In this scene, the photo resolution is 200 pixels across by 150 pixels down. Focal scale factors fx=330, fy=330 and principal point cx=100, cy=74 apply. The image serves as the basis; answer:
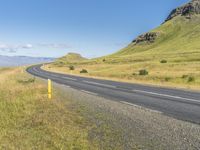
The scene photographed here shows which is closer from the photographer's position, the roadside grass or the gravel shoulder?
the gravel shoulder

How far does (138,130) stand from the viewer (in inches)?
387

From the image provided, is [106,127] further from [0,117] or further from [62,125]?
[0,117]

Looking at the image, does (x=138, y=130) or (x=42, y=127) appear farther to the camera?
(x=42, y=127)

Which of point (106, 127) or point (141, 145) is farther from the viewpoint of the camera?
point (106, 127)

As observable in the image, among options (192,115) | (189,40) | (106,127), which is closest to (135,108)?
(192,115)

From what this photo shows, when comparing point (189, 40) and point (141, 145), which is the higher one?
point (189, 40)

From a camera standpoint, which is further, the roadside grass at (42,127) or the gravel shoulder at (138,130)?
the roadside grass at (42,127)

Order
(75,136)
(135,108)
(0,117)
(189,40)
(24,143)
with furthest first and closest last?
1. (189,40)
2. (135,108)
3. (0,117)
4. (75,136)
5. (24,143)

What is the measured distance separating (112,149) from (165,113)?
17.3 feet

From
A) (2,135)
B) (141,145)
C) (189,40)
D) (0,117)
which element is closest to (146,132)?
(141,145)

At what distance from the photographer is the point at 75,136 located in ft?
30.5

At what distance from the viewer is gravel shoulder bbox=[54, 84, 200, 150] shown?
326 inches

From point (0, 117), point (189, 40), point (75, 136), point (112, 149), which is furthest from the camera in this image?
point (189, 40)

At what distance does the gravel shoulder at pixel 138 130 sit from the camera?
827cm
